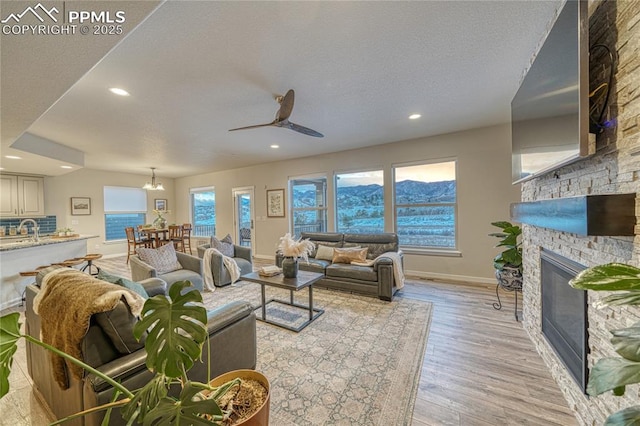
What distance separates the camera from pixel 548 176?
6.33 feet

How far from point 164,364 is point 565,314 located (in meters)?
2.45

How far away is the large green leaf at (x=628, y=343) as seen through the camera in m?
0.58

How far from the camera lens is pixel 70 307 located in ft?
3.84

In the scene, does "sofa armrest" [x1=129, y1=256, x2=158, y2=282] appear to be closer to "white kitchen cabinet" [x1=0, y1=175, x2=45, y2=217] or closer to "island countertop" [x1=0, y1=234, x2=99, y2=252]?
"island countertop" [x1=0, y1=234, x2=99, y2=252]

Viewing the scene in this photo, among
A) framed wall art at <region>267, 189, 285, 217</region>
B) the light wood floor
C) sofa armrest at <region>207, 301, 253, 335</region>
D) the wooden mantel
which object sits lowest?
the light wood floor

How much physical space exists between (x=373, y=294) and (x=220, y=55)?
3.28 meters

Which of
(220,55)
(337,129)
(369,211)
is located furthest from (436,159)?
(220,55)

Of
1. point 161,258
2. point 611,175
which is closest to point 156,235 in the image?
point 161,258

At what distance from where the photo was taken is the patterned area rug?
1609mm

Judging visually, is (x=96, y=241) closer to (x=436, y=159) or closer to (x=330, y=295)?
(x=330, y=295)

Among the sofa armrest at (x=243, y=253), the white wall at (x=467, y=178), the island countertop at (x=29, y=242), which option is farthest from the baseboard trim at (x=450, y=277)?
the island countertop at (x=29, y=242)

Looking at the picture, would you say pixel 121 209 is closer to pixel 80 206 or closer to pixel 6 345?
pixel 80 206

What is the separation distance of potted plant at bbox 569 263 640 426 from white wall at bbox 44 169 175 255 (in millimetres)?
9107

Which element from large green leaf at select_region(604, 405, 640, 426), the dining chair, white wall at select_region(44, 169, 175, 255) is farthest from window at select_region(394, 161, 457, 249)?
white wall at select_region(44, 169, 175, 255)
